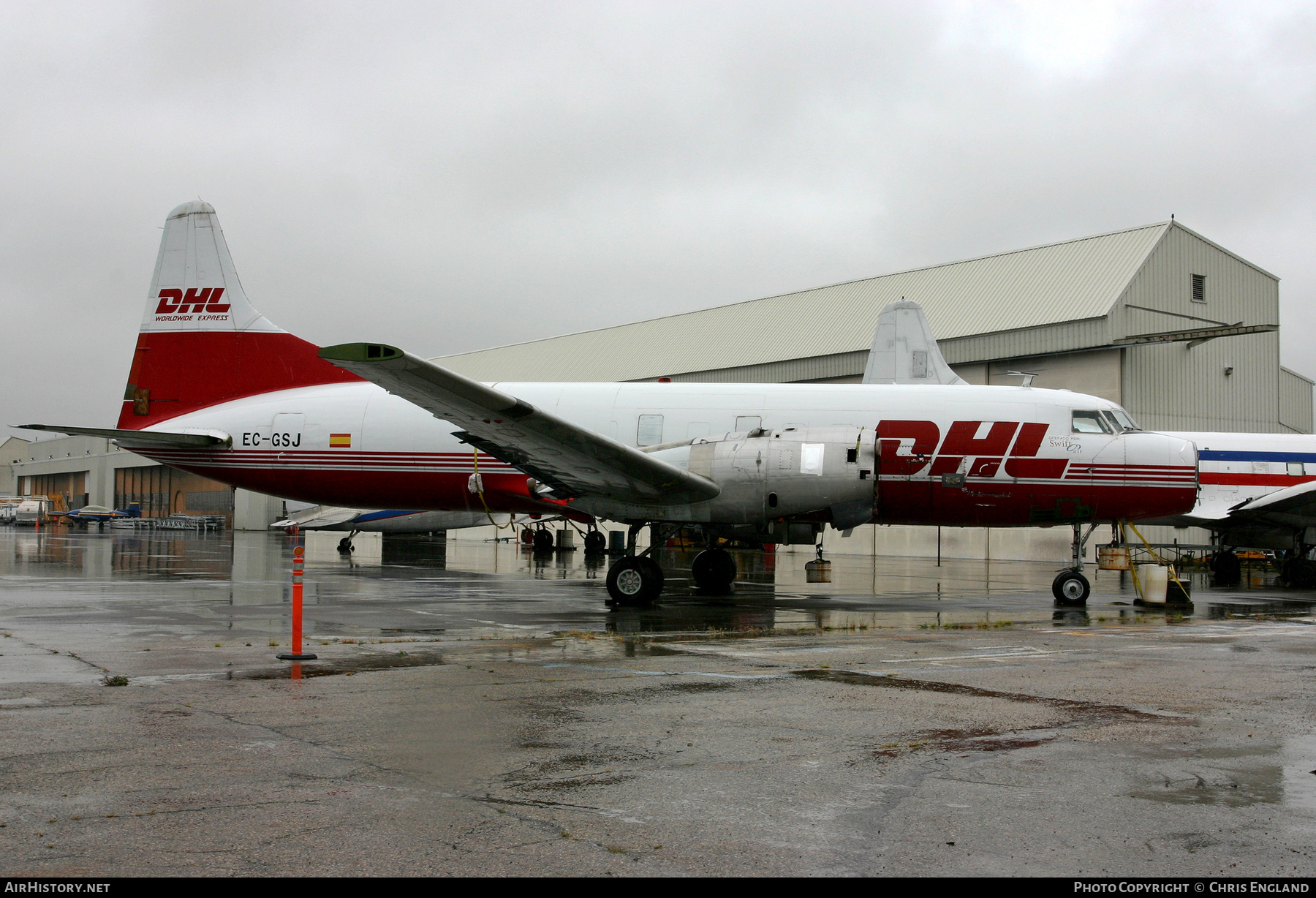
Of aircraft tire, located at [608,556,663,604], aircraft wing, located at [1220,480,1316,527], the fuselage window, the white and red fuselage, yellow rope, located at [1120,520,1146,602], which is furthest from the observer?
aircraft wing, located at [1220,480,1316,527]

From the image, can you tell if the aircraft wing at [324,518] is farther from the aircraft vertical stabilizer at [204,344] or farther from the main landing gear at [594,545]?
the aircraft vertical stabilizer at [204,344]

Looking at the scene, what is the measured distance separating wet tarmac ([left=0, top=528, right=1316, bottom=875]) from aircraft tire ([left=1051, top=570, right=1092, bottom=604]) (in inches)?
124

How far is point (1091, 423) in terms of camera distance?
54.9ft

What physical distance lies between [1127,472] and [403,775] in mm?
14501

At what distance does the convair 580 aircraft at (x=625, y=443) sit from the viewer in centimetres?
1462

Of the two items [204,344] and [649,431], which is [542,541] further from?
[649,431]

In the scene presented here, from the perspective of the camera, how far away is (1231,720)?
689 centimetres

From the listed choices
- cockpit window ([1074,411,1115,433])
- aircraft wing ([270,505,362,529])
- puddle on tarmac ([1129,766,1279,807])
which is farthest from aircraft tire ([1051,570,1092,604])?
aircraft wing ([270,505,362,529])

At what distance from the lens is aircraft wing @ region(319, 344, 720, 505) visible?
472 inches

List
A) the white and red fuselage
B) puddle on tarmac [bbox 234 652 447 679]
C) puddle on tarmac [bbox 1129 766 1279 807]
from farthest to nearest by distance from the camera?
the white and red fuselage → puddle on tarmac [bbox 234 652 447 679] → puddle on tarmac [bbox 1129 766 1279 807]

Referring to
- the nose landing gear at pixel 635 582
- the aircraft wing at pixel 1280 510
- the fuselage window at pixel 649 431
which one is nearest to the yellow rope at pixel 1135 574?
the aircraft wing at pixel 1280 510

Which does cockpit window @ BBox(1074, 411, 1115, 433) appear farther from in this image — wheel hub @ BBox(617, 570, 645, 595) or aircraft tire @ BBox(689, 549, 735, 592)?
wheel hub @ BBox(617, 570, 645, 595)

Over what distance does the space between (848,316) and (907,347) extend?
57.0ft

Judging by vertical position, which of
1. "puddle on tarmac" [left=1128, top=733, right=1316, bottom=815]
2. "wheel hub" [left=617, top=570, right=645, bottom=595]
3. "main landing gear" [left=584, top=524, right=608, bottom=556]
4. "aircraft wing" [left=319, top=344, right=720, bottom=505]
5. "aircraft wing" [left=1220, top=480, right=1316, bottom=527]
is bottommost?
"main landing gear" [left=584, top=524, right=608, bottom=556]
